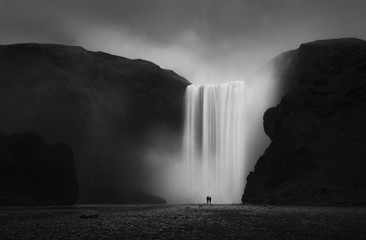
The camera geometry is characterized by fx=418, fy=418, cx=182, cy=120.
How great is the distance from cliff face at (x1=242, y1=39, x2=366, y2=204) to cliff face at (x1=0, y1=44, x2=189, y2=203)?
47.5 metres

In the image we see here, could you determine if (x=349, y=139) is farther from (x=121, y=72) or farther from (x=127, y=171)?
(x=121, y=72)

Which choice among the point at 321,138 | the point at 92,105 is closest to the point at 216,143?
the point at 92,105

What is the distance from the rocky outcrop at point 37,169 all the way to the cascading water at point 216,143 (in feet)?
128

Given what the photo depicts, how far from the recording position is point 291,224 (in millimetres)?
30062

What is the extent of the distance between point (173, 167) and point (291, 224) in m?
97.5

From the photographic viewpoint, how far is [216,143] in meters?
111

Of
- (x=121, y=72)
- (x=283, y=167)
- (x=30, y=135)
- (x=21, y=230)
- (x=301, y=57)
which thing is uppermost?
(x=121, y=72)

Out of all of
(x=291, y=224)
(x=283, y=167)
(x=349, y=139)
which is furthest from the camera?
(x=283, y=167)

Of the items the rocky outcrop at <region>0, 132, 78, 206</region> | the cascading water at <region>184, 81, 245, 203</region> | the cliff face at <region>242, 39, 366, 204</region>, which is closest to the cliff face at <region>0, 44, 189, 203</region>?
the cascading water at <region>184, 81, 245, 203</region>

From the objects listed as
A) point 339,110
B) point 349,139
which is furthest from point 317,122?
point 349,139

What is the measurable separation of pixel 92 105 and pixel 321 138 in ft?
232

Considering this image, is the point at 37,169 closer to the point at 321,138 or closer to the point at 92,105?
the point at 92,105

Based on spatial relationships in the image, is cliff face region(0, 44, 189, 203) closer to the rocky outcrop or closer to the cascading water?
the cascading water

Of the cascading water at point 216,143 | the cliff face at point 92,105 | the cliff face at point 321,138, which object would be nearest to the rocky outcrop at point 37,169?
the cliff face at point 92,105
